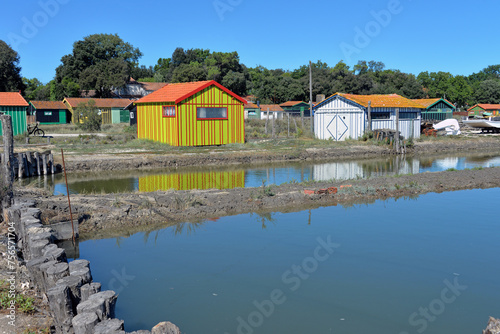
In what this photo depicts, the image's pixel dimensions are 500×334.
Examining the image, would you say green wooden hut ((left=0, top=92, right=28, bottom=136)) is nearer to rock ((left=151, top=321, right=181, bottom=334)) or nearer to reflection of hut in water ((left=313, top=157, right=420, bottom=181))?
reflection of hut in water ((left=313, top=157, right=420, bottom=181))

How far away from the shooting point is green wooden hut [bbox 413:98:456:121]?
42.3 m

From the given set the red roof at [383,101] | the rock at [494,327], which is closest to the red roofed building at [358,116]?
the red roof at [383,101]

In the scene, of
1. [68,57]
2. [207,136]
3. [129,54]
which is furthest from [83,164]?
[129,54]

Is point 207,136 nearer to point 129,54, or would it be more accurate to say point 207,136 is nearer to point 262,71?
point 129,54

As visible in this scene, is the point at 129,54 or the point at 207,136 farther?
the point at 129,54

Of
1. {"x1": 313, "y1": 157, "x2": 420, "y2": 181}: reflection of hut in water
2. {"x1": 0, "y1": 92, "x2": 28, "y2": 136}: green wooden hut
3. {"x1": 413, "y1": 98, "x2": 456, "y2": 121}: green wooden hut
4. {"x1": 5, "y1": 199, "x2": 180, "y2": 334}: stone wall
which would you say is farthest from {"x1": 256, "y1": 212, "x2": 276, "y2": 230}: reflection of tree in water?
{"x1": 413, "y1": 98, "x2": 456, "y2": 121}: green wooden hut

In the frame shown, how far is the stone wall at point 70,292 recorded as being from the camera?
17.2 ft

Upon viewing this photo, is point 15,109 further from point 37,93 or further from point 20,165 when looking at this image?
point 37,93

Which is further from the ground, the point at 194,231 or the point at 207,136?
the point at 207,136

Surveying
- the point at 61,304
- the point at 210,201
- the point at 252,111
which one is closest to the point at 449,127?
the point at 252,111

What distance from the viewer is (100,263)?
940 cm

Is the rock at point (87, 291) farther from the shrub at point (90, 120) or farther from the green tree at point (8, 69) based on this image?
the green tree at point (8, 69)

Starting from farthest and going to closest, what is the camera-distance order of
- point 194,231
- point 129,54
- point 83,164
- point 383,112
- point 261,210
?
1. point 129,54
2. point 383,112
3. point 83,164
4. point 261,210
5. point 194,231

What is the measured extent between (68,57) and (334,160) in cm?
4930
